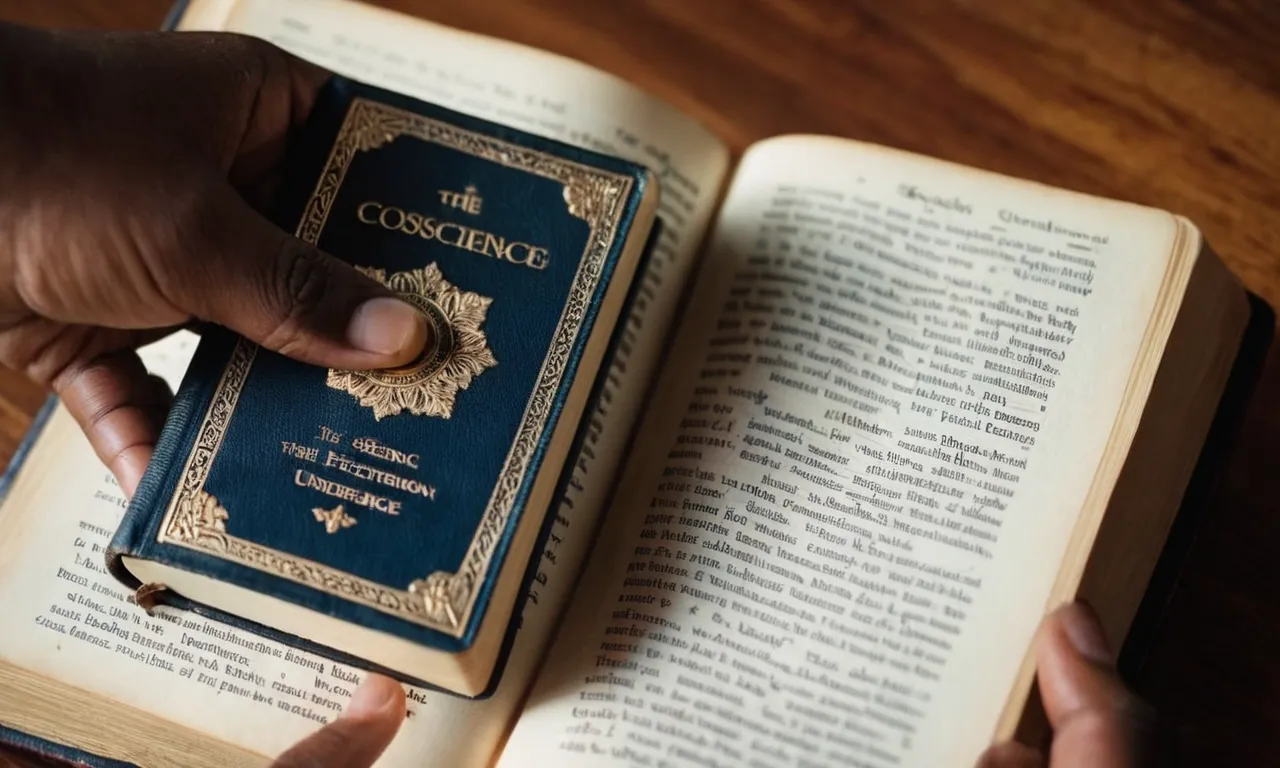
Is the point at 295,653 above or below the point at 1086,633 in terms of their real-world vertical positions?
below

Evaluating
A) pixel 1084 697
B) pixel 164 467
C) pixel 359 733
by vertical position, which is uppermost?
pixel 1084 697

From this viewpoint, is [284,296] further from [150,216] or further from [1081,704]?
[1081,704]

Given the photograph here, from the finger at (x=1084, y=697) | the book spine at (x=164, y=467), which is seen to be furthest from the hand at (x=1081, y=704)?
the book spine at (x=164, y=467)

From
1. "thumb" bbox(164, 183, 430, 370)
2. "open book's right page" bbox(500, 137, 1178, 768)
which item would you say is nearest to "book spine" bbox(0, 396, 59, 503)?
"thumb" bbox(164, 183, 430, 370)

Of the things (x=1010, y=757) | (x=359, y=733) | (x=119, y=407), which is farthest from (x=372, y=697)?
(x=1010, y=757)

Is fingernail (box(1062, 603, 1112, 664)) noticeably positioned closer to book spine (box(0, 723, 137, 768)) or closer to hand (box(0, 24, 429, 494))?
hand (box(0, 24, 429, 494))

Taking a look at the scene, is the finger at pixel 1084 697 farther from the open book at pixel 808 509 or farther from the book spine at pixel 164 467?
the book spine at pixel 164 467
